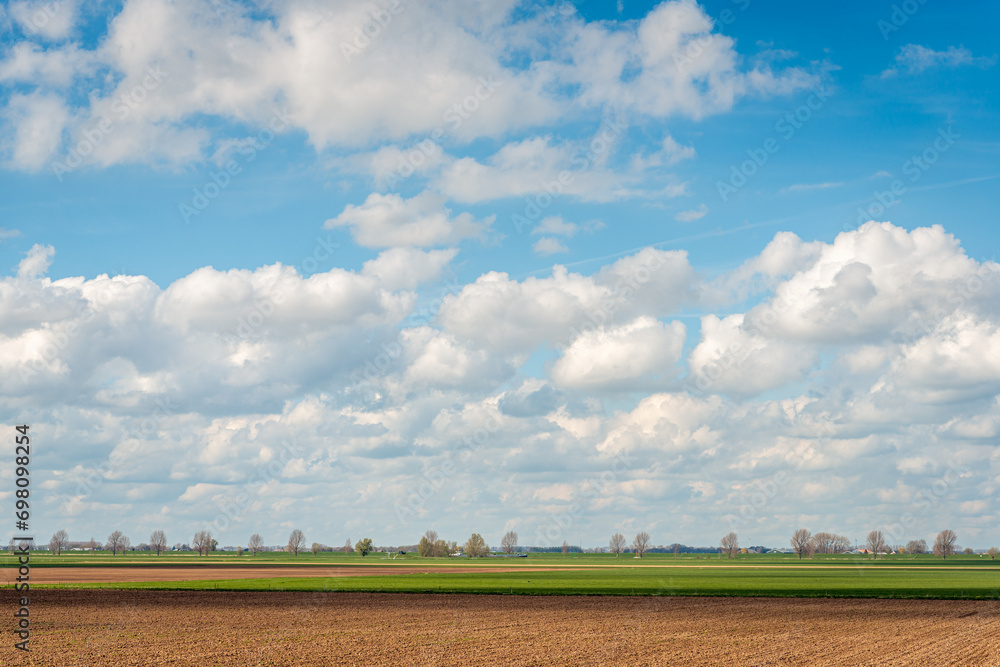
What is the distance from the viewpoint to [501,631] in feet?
133

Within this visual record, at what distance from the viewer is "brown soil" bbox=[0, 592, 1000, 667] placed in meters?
31.0

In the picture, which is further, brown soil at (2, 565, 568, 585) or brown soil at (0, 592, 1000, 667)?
brown soil at (2, 565, 568, 585)

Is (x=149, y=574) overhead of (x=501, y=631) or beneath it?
beneath

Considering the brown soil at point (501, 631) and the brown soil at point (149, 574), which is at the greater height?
the brown soil at point (501, 631)

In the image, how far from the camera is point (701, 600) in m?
62.9

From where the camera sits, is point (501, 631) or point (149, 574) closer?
point (501, 631)

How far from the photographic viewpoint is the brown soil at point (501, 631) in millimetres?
31031

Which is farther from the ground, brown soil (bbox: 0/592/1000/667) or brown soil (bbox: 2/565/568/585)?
brown soil (bbox: 0/592/1000/667)

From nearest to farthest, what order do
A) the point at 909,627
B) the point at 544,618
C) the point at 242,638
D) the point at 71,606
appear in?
1. the point at 242,638
2. the point at 909,627
3. the point at 544,618
4. the point at 71,606

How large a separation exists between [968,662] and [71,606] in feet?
177

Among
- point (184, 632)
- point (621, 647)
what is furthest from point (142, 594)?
point (621, 647)

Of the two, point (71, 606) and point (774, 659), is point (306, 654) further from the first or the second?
point (71, 606)

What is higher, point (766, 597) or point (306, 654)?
point (306, 654)

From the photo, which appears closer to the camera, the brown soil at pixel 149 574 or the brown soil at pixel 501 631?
the brown soil at pixel 501 631
